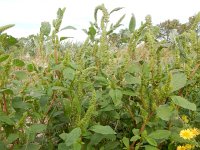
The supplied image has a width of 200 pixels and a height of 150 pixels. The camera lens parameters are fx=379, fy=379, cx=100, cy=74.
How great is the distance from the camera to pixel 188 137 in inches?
61.8

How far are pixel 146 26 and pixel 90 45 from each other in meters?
0.47

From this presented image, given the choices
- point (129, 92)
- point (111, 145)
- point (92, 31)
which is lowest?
point (111, 145)

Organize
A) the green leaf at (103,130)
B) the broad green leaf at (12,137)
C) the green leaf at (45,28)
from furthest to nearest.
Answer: the green leaf at (45,28) < the broad green leaf at (12,137) < the green leaf at (103,130)

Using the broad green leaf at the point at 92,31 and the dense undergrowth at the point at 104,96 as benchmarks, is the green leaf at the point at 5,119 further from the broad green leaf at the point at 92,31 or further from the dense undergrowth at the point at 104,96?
the broad green leaf at the point at 92,31

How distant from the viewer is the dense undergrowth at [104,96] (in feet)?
4.51

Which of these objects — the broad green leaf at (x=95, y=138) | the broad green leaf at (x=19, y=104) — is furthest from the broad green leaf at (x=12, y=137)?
the broad green leaf at (x=95, y=138)

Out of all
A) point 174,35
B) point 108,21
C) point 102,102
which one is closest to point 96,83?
point 102,102

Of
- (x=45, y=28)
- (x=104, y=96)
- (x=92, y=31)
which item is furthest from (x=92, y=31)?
(x=104, y=96)

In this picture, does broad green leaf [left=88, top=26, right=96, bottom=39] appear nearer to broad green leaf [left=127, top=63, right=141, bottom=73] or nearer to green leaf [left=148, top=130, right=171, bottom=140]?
broad green leaf [left=127, top=63, right=141, bottom=73]

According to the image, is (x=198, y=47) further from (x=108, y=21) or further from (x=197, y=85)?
(x=108, y=21)

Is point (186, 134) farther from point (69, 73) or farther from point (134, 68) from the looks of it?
point (69, 73)

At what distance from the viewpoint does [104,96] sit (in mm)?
1528

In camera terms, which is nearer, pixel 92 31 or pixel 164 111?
pixel 164 111

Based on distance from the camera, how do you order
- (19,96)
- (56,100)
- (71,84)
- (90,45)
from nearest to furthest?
1. (71,84)
2. (19,96)
3. (56,100)
4. (90,45)
